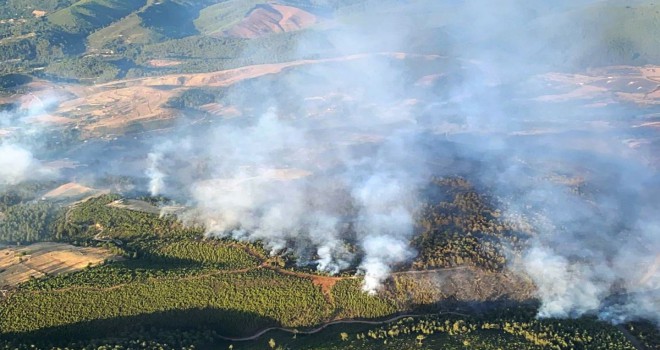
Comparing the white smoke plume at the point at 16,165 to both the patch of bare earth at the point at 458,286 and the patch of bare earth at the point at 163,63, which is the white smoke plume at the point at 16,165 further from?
the patch of bare earth at the point at 163,63

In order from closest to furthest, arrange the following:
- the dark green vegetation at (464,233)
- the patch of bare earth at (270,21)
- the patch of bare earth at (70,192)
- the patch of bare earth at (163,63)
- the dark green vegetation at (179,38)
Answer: the dark green vegetation at (464,233) → the patch of bare earth at (70,192) → the dark green vegetation at (179,38) → the patch of bare earth at (163,63) → the patch of bare earth at (270,21)

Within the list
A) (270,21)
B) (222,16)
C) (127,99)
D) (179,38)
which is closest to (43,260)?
(127,99)

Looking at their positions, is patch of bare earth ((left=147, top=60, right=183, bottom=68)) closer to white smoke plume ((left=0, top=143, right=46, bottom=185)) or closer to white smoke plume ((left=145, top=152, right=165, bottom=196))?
white smoke plume ((left=0, top=143, right=46, bottom=185))

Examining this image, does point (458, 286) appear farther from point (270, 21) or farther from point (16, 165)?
point (270, 21)

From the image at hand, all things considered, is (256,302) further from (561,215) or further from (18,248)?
(561,215)

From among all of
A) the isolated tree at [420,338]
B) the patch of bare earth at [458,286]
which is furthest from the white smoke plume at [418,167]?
the isolated tree at [420,338]

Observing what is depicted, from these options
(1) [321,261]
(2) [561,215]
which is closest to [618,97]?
(2) [561,215]
